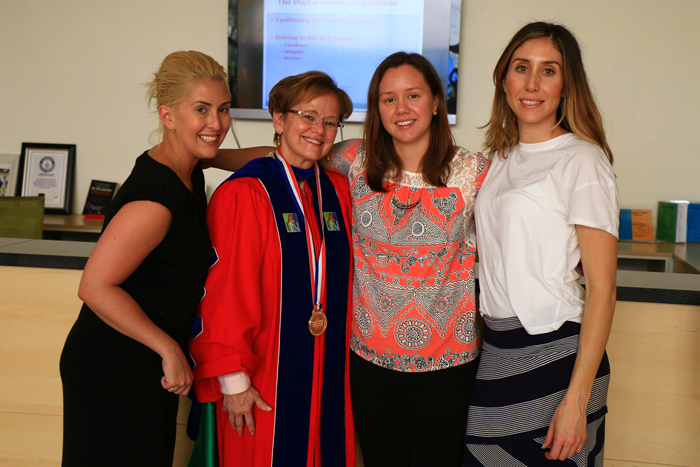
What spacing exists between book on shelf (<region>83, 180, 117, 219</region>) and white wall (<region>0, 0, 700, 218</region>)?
95 mm

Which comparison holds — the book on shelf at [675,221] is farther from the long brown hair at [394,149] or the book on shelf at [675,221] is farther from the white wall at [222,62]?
the long brown hair at [394,149]

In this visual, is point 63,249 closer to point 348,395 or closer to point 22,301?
point 22,301

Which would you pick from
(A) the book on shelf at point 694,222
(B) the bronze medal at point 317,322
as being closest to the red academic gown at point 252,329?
(B) the bronze medal at point 317,322

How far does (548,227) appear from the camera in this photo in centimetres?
127

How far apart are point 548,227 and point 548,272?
0.11 metres

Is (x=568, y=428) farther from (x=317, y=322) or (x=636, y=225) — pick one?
(x=636, y=225)

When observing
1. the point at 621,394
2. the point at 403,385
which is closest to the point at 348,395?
the point at 403,385

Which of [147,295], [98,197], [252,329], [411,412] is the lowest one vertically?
[411,412]

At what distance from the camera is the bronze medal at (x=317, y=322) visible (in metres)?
1.52

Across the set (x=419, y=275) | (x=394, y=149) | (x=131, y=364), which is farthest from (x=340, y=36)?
(x=131, y=364)

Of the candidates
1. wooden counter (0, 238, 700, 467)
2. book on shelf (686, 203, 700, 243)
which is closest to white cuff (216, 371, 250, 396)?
wooden counter (0, 238, 700, 467)

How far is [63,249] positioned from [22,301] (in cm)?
22

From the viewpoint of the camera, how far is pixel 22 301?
181cm

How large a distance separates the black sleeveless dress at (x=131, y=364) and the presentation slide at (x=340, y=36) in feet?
8.87
